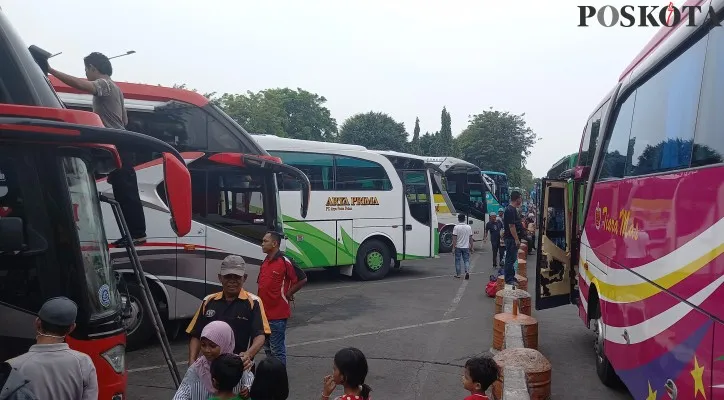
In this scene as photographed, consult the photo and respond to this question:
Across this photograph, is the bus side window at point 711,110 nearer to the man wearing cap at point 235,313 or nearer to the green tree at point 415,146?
the man wearing cap at point 235,313

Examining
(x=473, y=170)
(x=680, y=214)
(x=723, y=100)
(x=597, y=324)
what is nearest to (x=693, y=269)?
(x=680, y=214)

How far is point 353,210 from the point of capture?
13562 mm

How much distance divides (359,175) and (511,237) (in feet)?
13.8

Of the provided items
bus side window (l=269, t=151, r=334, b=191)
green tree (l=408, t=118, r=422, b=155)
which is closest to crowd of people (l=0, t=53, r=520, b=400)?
bus side window (l=269, t=151, r=334, b=191)

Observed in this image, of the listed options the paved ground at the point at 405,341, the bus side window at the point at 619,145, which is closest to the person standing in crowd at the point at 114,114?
the paved ground at the point at 405,341

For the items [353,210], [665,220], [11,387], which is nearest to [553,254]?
[665,220]

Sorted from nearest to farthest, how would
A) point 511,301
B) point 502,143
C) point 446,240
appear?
1. point 511,301
2. point 446,240
3. point 502,143

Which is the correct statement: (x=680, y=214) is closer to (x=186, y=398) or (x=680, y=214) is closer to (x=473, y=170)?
(x=186, y=398)

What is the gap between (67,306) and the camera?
2.99 m

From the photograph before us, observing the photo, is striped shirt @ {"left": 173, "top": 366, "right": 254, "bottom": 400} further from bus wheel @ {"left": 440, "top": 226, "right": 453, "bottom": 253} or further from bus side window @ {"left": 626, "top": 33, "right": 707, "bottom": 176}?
bus wheel @ {"left": 440, "top": 226, "right": 453, "bottom": 253}

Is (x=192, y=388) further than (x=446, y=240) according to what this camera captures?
No

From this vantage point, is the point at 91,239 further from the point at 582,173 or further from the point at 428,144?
the point at 428,144

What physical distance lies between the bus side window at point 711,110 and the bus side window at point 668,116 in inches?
3.8

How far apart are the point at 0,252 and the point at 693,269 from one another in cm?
407
